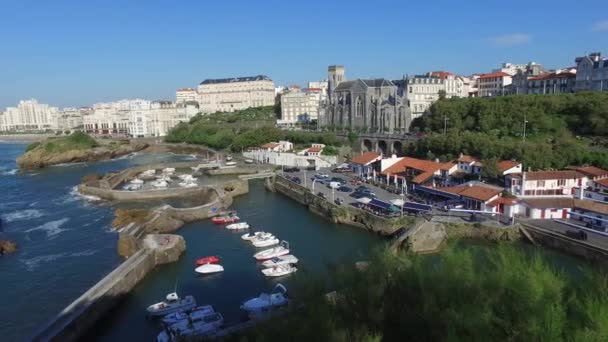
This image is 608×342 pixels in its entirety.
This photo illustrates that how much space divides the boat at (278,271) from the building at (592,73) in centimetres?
3996

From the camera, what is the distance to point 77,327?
1284 centimetres

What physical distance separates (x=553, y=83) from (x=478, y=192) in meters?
33.7

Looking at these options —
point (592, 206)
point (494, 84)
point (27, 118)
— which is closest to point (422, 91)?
point (494, 84)

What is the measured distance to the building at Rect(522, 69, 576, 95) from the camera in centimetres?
4622

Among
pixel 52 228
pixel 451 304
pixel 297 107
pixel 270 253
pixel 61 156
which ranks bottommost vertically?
pixel 270 253

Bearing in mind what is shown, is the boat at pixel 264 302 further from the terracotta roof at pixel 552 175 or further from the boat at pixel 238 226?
the terracotta roof at pixel 552 175

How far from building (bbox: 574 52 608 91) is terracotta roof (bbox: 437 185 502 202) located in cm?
2861

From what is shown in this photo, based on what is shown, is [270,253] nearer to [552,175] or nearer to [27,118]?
[552,175]

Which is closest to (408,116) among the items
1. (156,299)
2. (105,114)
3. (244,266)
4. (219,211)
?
(219,211)

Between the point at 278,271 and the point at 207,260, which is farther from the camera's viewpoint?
the point at 207,260

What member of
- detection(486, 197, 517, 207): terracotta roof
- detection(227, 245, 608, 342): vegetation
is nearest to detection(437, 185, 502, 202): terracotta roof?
detection(486, 197, 517, 207): terracotta roof

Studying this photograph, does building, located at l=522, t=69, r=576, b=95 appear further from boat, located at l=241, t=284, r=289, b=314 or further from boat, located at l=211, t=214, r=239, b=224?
boat, located at l=241, t=284, r=289, b=314

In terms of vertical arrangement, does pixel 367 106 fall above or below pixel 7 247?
above

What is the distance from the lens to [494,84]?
5806 centimetres
